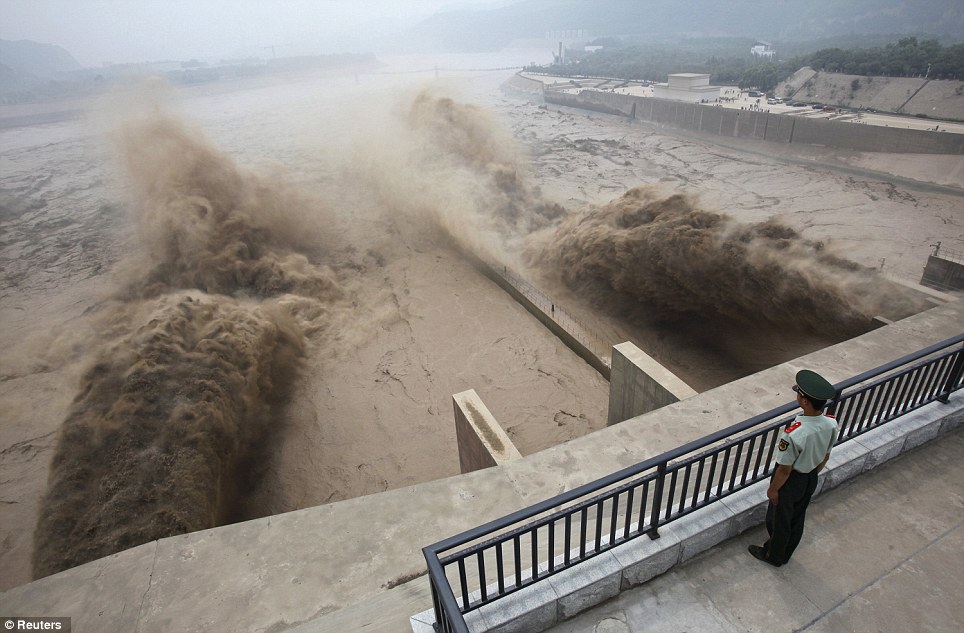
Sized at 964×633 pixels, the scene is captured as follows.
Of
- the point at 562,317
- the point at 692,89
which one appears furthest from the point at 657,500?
the point at 692,89

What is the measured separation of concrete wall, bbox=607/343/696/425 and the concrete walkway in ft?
9.93

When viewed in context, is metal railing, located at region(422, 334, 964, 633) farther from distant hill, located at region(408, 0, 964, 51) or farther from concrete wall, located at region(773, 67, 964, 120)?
distant hill, located at region(408, 0, 964, 51)

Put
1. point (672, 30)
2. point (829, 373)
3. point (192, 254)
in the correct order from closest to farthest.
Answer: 1. point (829, 373)
2. point (192, 254)
3. point (672, 30)

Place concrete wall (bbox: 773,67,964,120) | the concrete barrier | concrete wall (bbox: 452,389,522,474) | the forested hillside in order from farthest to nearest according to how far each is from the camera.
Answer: the forested hillside, concrete wall (bbox: 773,67,964,120), concrete wall (bbox: 452,389,522,474), the concrete barrier

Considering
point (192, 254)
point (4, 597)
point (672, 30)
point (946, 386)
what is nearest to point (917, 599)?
point (946, 386)

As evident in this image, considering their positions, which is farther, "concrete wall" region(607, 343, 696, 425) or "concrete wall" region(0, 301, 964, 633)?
"concrete wall" region(607, 343, 696, 425)

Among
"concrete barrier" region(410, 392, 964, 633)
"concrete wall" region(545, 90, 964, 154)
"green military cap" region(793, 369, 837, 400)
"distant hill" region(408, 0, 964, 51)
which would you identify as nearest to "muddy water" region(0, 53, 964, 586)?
"concrete wall" region(545, 90, 964, 154)

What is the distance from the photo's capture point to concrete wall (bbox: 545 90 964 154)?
2797 cm

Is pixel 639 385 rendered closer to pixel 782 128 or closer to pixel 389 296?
pixel 389 296

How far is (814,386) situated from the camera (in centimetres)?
303

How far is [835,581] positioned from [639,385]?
4606mm

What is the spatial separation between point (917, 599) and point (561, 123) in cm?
5694

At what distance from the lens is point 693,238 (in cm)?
1352

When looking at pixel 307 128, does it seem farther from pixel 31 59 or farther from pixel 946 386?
pixel 31 59
